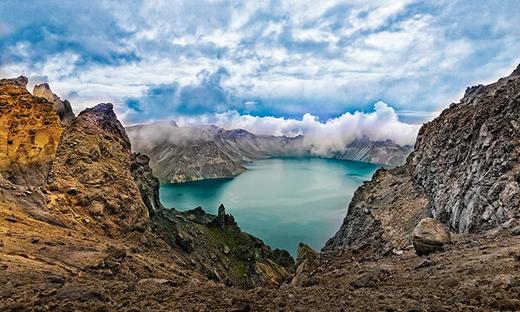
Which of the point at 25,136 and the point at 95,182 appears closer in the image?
the point at 25,136

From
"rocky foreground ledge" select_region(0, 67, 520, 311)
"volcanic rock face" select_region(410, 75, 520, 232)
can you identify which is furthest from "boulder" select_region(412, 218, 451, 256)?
"volcanic rock face" select_region(410, 75, 520, 232)

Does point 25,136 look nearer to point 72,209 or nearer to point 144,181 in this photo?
point 72,209

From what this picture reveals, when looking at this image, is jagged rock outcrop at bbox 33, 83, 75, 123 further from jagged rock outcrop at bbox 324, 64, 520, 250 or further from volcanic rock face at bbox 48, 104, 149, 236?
jagged rock outcrop at bbox 324, 64, 520, 250

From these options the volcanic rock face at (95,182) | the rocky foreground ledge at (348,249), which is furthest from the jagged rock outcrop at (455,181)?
the volcanic rock face at (95,182)

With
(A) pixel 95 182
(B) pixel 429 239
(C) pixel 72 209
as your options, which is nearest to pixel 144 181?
(A) pixel 95 182

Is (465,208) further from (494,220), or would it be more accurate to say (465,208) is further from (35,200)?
(35,200)
